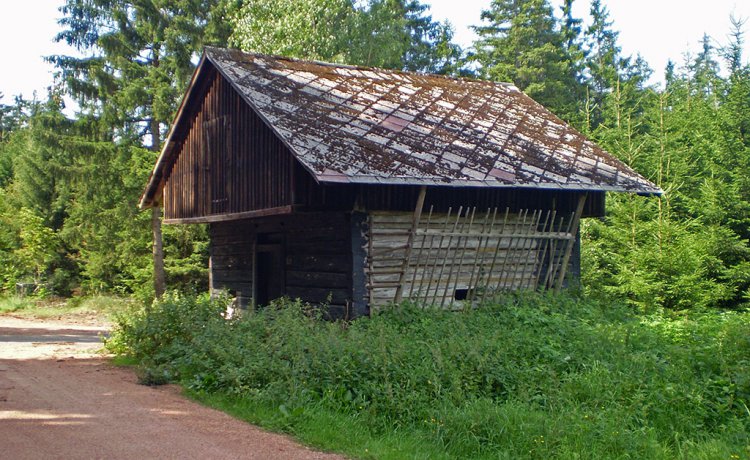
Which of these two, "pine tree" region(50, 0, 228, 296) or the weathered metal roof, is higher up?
"pine tree" region(50, 0, 228, 296)

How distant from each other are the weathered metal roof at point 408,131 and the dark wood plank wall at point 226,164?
686 mm

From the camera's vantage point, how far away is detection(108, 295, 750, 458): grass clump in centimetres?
650

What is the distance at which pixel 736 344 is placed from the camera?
27.6 feet

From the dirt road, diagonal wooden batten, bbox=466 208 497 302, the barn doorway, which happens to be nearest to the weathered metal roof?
diagonal wooden batten, bbox=466 208 497 302

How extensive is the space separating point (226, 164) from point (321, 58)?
1310cm

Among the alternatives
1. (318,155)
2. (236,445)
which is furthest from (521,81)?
(236,445)

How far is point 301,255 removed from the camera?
13344mm

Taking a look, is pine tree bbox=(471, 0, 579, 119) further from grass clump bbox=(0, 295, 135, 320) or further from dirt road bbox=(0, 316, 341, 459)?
dirt road bbox=(0, 316, 341, 459)

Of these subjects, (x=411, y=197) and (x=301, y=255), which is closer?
(x=411, y=197)

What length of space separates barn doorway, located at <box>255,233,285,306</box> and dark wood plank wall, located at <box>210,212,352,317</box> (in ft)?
0.35

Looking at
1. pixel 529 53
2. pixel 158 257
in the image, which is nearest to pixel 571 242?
pixel 158 257

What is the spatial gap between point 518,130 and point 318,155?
5.71m

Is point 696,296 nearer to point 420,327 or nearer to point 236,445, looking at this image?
point 420,327

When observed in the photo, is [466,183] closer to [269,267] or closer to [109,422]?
[269,267]
